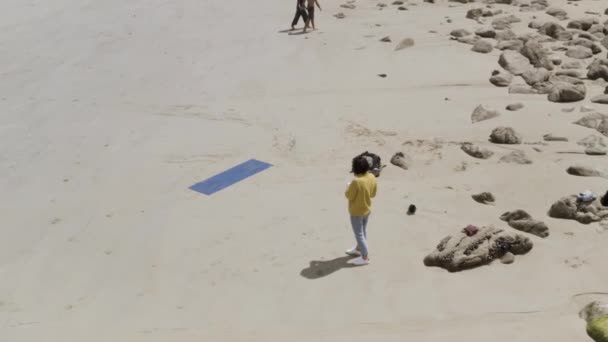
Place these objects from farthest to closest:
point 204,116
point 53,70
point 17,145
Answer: point 53,70
point 204,116
point 17,145

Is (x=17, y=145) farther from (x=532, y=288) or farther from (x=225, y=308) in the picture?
(x=532, y=288)

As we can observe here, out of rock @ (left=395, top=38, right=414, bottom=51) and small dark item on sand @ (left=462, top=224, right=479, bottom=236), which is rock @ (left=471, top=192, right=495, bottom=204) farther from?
rock @ (left=395, top=38, right=414, bottom=51)

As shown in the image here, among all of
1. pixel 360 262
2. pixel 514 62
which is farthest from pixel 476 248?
pixel 514 62

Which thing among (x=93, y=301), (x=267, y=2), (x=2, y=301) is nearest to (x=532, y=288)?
(x=93, y=301)

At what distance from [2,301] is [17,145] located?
4245mm

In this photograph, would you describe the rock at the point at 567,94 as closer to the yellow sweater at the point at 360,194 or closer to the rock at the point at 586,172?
the rock at the point at 586,172

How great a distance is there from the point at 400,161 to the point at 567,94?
3297mm

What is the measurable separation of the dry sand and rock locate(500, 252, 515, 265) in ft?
0.26

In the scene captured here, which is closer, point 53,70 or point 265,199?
point 265,199

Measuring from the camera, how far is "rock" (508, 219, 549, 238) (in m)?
6.33

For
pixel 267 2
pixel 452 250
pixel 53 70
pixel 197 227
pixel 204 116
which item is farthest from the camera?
pixel 267 2

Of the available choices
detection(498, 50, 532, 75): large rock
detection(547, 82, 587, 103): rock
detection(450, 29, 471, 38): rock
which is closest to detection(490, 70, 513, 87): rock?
detection(498, 50, 532, 75): large rock

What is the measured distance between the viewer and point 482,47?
12961 millimetres

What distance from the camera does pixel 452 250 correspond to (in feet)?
19.5
